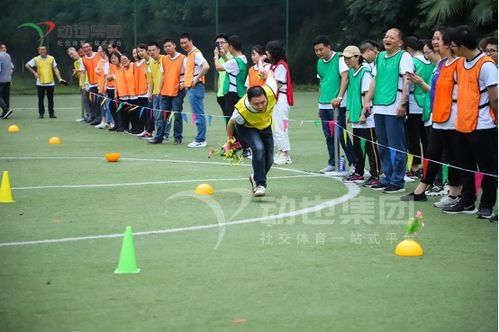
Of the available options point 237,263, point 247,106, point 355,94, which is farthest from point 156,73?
point 237,263

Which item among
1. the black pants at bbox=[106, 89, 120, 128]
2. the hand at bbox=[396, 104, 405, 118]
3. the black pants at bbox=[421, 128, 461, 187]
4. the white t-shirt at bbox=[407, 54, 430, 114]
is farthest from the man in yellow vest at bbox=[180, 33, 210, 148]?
the black pants at bbox=[421, 128, 461, 187]

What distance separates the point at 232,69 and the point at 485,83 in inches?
292

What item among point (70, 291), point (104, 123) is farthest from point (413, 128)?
point (104, 123)

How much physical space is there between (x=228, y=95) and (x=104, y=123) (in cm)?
679

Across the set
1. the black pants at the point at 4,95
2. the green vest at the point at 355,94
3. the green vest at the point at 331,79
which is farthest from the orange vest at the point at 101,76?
the green vest at the point at 355,94

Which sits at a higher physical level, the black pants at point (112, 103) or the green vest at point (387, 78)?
the green vest at point (387, 78)

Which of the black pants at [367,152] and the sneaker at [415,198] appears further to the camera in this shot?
the black pants at [367,152]

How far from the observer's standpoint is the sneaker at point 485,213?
33.2ft

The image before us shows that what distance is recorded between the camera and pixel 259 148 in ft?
38.3

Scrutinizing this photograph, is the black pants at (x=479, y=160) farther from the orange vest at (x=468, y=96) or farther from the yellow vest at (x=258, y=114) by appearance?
the yellow vest at (x=258, y=114)

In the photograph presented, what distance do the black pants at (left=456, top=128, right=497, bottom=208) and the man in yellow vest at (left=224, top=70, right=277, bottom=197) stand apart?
2373mm

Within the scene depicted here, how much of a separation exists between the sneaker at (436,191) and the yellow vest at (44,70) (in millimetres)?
15641

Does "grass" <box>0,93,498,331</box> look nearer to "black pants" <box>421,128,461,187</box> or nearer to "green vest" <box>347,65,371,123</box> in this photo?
"black pants" <box>421,128,461,187</box>

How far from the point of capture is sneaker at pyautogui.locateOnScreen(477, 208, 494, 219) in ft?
33.2
